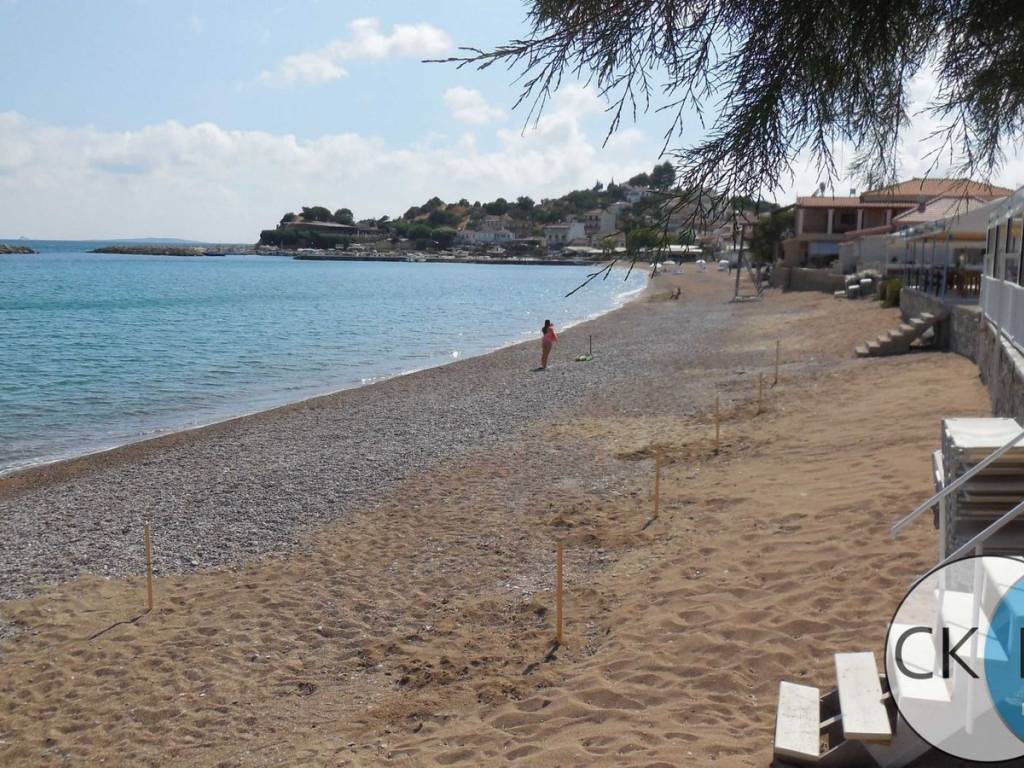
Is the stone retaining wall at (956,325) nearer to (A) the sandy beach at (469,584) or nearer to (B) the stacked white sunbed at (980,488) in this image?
(A) the sandy beach at (469,584)

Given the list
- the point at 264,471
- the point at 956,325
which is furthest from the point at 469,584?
the point at 956,325

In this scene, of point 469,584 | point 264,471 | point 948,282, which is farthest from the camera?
point 948,282

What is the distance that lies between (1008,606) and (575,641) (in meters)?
4.27

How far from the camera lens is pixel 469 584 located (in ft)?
26.8

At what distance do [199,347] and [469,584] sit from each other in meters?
33.7

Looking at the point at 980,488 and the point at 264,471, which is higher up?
the point at 980,488

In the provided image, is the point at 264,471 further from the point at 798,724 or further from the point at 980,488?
the point at 980,488

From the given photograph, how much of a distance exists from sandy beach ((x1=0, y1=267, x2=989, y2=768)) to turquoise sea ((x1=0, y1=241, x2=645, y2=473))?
197 inches

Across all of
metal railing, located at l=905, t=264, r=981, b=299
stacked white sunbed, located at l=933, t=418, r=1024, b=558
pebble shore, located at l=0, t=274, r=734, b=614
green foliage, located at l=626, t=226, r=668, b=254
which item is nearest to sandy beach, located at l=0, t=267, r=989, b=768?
pebble shore, located at l=0, t=274, r=734, b=614

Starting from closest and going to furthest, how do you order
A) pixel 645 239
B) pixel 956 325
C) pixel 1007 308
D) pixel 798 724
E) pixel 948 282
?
pixel 798 724 → pixel 645 239 → pixel 1007 308 → pixel 956 325 → pixel 948 282

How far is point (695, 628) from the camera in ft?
21.0

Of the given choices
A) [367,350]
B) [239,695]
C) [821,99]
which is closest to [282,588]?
[239,695]

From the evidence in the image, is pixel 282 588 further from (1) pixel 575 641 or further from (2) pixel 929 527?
(2) pixel 929 527

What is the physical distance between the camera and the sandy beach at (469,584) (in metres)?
5.57
